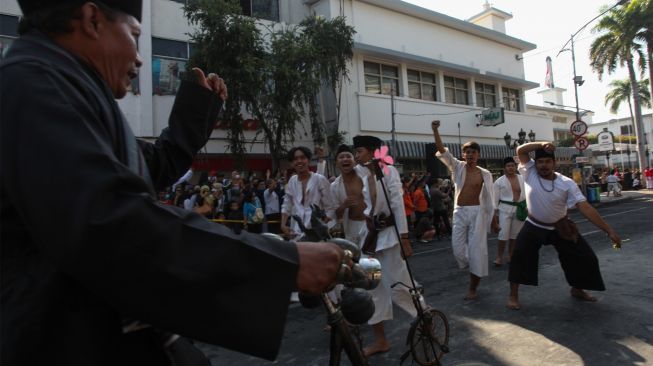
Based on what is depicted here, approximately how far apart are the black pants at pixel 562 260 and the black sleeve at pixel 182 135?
442 cm

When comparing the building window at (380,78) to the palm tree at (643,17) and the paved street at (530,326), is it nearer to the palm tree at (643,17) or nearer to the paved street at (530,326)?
the paved street at (530,326)

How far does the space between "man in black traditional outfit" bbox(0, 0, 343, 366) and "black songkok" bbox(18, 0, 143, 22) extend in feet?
0.28

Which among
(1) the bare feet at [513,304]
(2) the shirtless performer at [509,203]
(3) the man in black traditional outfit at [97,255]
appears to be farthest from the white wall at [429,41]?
(3) the man in black traditional outfit at [97,255]

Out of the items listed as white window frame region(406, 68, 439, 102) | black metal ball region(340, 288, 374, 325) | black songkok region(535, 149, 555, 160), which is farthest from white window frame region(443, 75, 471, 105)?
black metal ball region(340, 288, 374, 325)

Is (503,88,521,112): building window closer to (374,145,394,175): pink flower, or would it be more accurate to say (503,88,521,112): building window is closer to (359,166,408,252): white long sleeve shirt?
(359,166,408,252): white long sleeve shirt

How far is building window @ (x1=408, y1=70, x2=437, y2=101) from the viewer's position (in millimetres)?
22828

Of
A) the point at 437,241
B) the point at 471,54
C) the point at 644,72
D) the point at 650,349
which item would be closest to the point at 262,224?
the point at 437,241

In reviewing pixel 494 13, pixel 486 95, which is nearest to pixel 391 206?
pixel 486 95

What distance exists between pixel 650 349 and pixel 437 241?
7.63 metres

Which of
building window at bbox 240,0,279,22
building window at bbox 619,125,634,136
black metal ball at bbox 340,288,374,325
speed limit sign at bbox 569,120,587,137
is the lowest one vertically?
black metal ball at bbox 340,288,374,325

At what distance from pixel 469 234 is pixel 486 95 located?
23.0m

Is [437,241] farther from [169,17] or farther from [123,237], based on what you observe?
[169,17]

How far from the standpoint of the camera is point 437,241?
37.4 ft

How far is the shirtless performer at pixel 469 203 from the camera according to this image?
593cm
